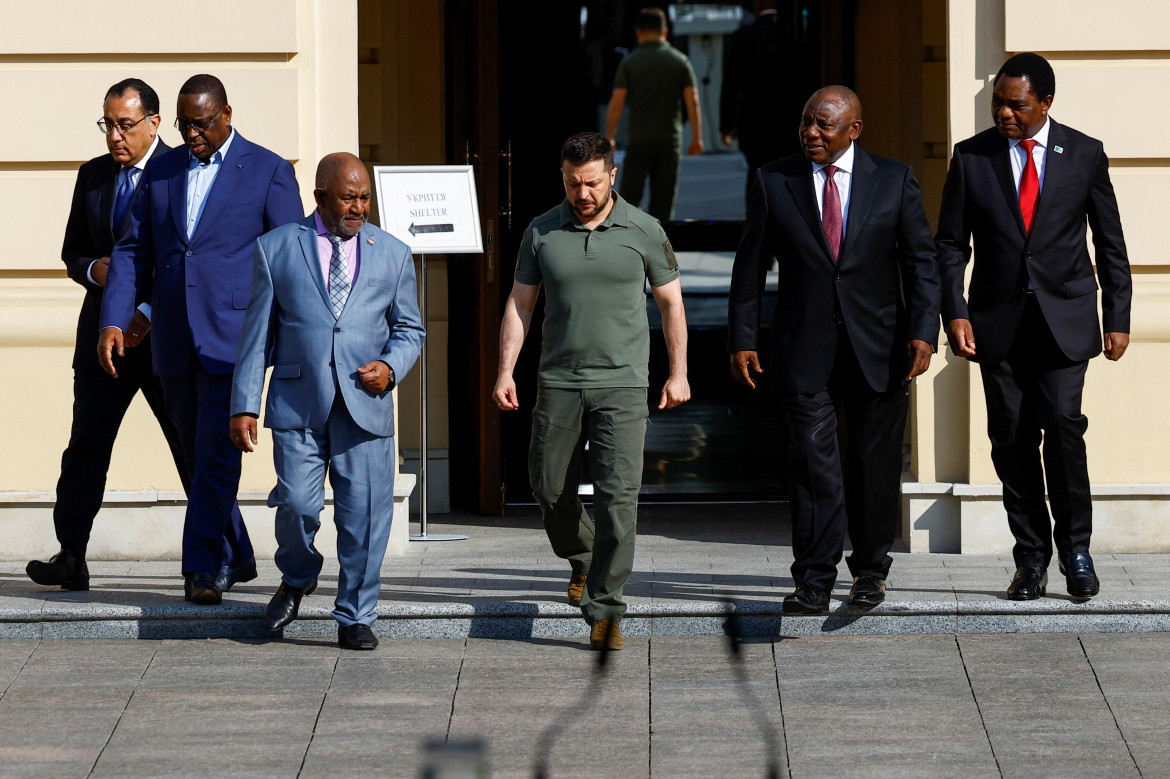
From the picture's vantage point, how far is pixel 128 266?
6879mm

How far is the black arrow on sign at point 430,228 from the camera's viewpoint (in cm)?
838

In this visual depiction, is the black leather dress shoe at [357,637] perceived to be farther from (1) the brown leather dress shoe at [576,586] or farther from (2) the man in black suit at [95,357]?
(2) the man in black suit at [95,357]

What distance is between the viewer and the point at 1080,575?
22.0 ft

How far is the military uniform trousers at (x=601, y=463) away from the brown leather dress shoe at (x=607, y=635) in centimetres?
3

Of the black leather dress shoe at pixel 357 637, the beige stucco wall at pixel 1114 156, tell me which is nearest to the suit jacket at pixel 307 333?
the black leather dress shoe at pixel 357 637

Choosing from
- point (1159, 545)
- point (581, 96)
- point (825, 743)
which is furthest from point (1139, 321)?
point (581, 96)

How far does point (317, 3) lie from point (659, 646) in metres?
3.26

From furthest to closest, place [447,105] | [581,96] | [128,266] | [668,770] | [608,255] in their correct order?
1. [581,96]
2. [447,105]
3. [128,266]
4. [608,255]
5. [668,770]

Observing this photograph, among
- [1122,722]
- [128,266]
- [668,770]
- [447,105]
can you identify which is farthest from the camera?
[447,105]

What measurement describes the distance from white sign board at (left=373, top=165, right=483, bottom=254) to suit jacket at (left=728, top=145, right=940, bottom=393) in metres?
2.01

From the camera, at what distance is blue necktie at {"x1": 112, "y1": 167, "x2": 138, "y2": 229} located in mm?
7020

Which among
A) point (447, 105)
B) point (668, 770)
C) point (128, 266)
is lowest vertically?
point (668, 770)

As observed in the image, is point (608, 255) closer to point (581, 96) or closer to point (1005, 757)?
point (1005, 757)

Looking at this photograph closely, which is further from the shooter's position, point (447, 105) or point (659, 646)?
point (447, 105)
